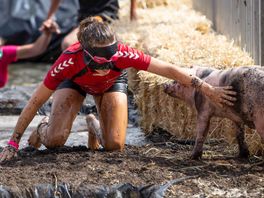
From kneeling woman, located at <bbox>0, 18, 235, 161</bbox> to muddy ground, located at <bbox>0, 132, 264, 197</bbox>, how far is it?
0.24 meters

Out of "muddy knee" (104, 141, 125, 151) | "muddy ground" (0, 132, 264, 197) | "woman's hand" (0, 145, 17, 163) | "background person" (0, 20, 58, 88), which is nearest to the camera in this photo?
"muddy ground" (0, 132, 264, 197)

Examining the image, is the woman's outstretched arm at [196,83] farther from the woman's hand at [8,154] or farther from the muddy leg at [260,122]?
the woman's hand at [8,154]

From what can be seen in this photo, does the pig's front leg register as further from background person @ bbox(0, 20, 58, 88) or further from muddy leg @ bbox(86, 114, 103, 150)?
background person @ bbox(0, 20, 58, 88)

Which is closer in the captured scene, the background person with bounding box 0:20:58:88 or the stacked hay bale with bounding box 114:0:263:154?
the stacked hay bale with bounding box 114:0:263:154

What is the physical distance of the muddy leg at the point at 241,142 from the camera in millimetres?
7500

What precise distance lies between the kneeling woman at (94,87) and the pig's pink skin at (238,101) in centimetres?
11

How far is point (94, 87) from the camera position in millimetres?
7949

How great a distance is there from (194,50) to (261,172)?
321cm

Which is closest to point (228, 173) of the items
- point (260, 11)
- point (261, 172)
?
point (261, 172)

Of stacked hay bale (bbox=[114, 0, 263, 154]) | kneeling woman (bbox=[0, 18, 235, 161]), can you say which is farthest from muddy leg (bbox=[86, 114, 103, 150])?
stacked hay bale (bbox=[114, 0, 263, 154])

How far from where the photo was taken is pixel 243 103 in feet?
23.2

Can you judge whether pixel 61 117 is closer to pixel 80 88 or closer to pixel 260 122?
pixel 80 88

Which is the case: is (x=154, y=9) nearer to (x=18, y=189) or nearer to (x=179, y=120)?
(x=179, y=120)

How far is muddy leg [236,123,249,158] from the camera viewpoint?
295 inches
